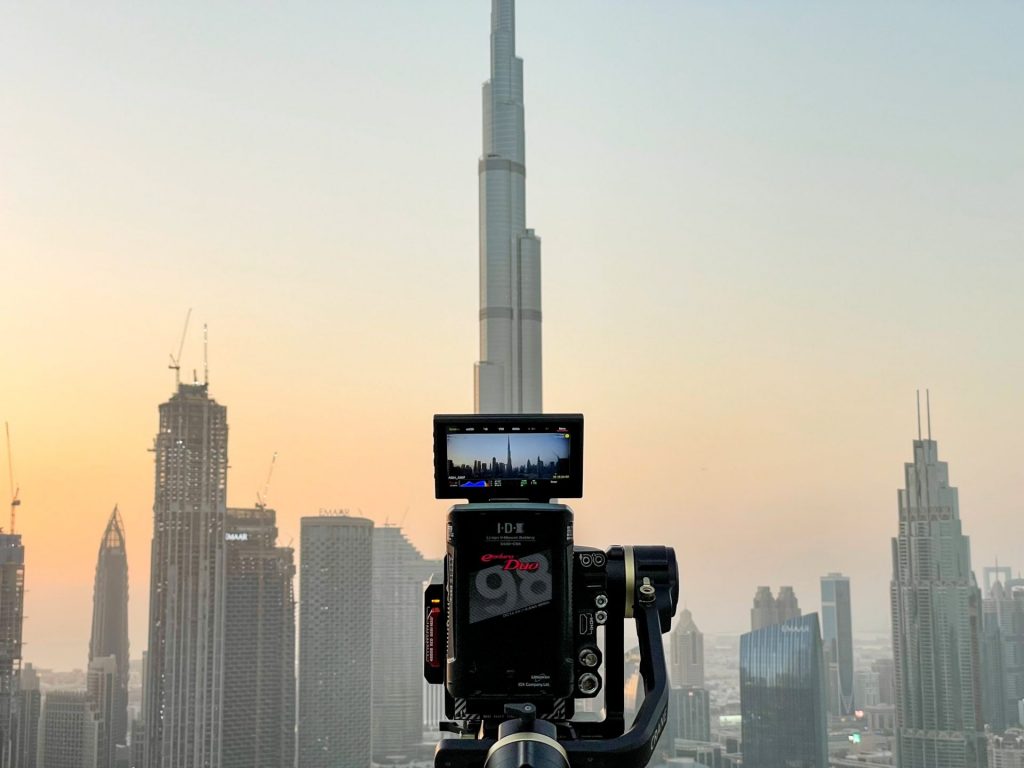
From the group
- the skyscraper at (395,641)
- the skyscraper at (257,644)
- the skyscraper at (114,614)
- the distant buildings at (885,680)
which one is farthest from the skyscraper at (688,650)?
the skyscraper at (114,614)

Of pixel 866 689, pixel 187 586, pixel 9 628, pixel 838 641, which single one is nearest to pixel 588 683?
pixel 838 641

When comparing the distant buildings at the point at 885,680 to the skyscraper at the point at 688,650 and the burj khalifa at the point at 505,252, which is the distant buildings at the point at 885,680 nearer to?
the skyscraper at the point at 688,650

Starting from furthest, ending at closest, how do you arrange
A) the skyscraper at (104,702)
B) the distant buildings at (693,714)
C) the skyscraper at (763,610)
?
the skyscraper at (104,702)
the skyscraper at (763,610)
the distant buildings at (693,714)

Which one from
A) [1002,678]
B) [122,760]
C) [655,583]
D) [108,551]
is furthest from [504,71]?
[655,583]

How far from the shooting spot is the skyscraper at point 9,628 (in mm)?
6793

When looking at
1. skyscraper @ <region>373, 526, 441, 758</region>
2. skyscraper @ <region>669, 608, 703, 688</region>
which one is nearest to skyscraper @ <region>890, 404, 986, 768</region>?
skyscraper @ <region>669, 608, 703, 688</region>

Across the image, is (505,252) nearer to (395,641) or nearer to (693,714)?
(395,641)

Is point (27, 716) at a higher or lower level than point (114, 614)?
lower

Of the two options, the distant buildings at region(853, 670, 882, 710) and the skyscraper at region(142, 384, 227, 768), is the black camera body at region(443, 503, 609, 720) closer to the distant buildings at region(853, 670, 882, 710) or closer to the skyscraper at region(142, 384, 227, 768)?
the distant buildings at region(853, 670, 882, 710)

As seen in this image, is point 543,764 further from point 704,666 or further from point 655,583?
point 704,666

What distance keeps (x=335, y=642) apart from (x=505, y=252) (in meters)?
3.23

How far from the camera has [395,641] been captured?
7301mm

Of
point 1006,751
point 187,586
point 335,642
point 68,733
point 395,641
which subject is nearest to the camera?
point 1006,751

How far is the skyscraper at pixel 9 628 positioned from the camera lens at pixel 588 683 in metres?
6.60
